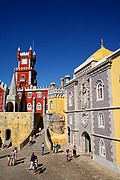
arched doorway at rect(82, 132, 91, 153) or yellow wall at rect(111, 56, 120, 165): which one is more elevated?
yellow wall at rect(111, 56, 120, 165)

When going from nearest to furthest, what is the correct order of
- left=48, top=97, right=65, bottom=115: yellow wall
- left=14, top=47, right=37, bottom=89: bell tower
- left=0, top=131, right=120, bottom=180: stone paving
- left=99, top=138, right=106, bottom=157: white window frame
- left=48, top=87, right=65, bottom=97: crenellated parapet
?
left=0, top=131, right=120, bottom=180: stone paving → left=99, top=138, right=106, bottom=157: white window frame → left=48, top=97, right=65, bottom=115: yellow wall → left=48, top=87, right=65, bottom=97: crenellated parapet → left=14, top=47, right=37, bottom=89: bell tower

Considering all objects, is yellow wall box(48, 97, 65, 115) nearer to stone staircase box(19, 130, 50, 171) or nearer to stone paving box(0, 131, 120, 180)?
stone staircase box(19, 130, 50, 171)

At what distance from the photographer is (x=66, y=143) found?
87.0 feet

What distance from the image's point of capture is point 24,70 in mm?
47906

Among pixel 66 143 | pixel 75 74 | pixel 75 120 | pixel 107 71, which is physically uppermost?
pixel 75 74

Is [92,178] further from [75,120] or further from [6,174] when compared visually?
[75,120]

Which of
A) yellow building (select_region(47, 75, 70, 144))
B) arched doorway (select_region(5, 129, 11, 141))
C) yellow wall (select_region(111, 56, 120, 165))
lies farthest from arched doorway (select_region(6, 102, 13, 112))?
yellow wall (select_region(111, 56, 120, 165))

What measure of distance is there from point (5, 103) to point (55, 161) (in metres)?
25.3

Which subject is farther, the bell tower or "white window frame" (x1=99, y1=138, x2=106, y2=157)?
the bell tower

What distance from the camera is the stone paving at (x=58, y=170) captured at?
1309cm

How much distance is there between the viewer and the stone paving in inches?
515

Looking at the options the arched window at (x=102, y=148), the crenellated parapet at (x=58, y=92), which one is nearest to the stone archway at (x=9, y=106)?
the crenellated parapet at (x=58, y=92)

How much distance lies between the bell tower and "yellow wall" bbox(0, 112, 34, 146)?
16.2 m

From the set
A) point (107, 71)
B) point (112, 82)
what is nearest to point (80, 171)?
point (112, 82)
